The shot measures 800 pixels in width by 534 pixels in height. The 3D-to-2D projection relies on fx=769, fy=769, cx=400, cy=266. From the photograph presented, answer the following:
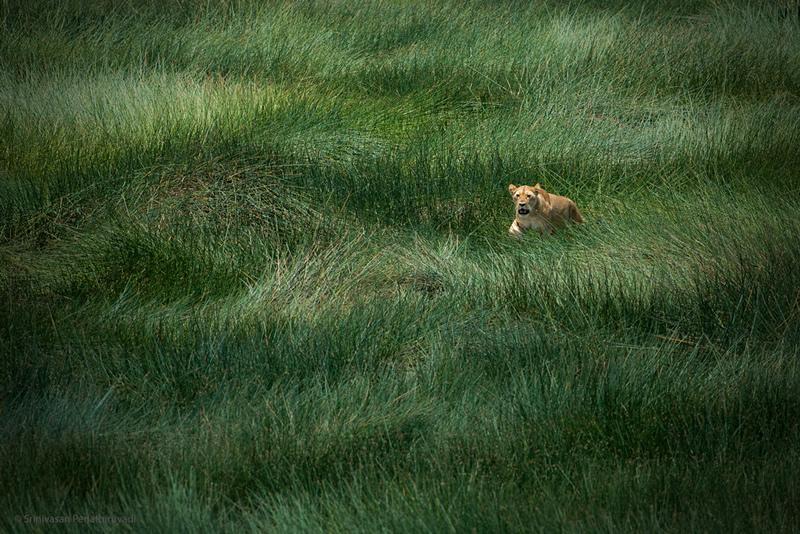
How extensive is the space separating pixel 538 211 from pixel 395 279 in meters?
1.00

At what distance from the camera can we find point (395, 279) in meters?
4.08

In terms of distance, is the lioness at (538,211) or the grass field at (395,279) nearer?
the grass field at (395,279)

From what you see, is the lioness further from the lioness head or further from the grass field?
the grass field

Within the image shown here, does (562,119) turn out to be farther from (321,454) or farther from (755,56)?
(321,454)

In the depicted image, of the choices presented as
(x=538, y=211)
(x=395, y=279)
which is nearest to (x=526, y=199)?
(x=538, y=211)

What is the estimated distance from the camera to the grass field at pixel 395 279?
7.94 ft

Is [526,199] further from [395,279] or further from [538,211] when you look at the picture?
[395,279]

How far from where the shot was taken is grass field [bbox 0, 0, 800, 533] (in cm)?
242

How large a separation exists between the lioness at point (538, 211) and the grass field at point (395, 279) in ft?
0.34

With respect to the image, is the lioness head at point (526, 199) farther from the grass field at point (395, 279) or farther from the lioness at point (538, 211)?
the grass field at point (395, 279)

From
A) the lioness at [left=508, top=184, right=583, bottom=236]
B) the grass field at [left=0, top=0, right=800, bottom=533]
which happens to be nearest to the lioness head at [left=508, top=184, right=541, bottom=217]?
the lioness at [left=508, top=184, right=583, bottom=236]

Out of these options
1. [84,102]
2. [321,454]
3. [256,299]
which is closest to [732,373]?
[321,454]

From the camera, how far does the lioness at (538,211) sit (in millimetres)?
4410

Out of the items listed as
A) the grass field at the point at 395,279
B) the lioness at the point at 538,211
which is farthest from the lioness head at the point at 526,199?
the grass field at the point at 395,279
